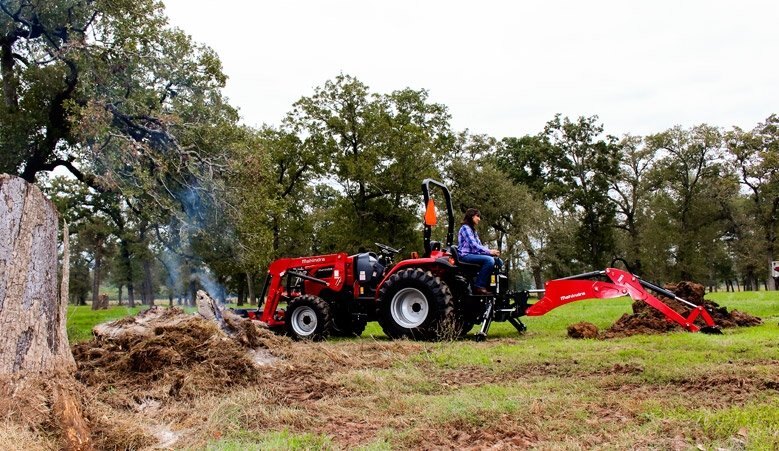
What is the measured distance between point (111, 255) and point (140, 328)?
40780 mm

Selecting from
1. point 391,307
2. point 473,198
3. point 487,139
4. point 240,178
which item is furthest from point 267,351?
point 487,139

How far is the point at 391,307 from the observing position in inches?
426

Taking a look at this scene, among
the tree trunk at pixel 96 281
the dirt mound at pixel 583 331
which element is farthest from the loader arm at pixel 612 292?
the tree trunk at pixel 96 281

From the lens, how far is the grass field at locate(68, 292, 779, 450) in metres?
4.35

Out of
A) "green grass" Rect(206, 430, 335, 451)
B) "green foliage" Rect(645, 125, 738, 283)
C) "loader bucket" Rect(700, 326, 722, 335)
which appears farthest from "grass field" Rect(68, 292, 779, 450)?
"green foliage" Rect(645, 125, 738, 283)

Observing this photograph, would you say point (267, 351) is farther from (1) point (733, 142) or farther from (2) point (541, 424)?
(1) point (733, 142)

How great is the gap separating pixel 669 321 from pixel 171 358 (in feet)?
24.8

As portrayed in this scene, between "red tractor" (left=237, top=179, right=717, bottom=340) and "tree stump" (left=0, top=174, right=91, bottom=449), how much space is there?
5651 millimetres

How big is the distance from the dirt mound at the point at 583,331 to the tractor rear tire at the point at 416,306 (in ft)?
6.03

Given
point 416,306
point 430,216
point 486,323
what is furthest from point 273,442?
point 430,216

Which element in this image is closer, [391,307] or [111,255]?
[391,307]

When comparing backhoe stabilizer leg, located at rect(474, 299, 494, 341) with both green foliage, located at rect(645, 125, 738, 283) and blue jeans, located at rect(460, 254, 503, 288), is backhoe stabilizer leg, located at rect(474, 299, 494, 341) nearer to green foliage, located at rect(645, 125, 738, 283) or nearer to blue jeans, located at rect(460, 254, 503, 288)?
blue jeans, located at rect(460, 254, 503, 288)

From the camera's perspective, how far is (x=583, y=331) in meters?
10.1

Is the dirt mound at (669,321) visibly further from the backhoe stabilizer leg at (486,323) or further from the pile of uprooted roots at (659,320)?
the backhoe stabilizer leg at (486,323)
